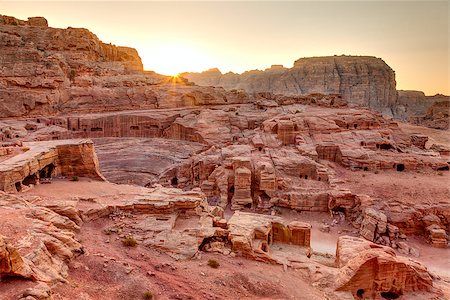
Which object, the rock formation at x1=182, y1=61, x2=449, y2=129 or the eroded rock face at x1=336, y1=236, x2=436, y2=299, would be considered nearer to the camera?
the eroded rock face at x1=336, y1=236, x2=436, y2=299

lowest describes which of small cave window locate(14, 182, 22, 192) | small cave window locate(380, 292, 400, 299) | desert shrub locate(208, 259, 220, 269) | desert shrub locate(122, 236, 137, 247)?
small cave window locate(380, 292, 400, 299)

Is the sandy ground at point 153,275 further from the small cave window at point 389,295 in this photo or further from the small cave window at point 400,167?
the small cave window at point 400,167

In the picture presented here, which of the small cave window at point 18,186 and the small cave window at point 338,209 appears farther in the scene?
the small cave window at point 338,209

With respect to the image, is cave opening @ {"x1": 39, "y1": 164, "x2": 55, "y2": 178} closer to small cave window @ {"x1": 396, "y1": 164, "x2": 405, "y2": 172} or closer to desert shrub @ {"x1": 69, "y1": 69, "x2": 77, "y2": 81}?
small cave window @ {"x1": 396, "y1": 164, "x2": 405, "y2": 172}

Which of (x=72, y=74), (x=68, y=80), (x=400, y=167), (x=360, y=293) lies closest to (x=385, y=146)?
(x=400, y=167)

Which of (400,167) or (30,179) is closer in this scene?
(30,179)

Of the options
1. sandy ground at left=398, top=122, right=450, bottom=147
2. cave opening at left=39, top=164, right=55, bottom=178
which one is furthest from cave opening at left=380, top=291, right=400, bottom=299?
sandy ground at left=398, top=122, right=450, bottom=147

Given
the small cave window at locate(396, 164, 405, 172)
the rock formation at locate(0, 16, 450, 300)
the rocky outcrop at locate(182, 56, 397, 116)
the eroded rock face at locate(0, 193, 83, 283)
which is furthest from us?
the rocky outcrop at locate(182, 56, 397, 116)

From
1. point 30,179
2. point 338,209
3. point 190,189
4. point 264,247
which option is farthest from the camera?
point 190,189

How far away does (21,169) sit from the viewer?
35.6 ft

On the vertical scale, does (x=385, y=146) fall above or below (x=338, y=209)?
above

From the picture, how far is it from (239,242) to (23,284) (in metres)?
5.96

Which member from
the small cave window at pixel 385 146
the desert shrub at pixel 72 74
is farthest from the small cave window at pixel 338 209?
the desert shrub at pixel 72 74

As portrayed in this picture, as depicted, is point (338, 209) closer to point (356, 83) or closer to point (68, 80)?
point (68, 80)
